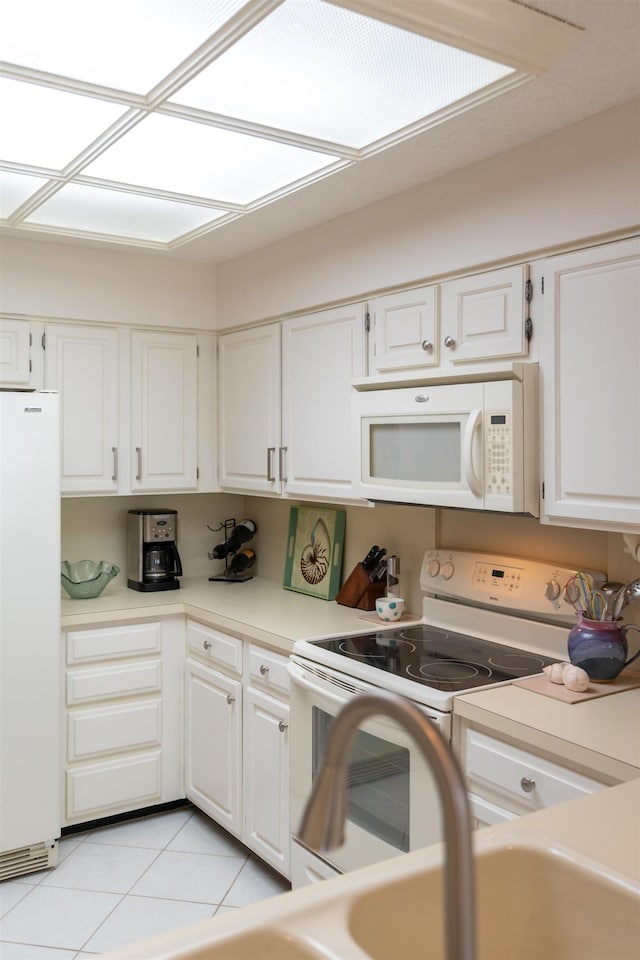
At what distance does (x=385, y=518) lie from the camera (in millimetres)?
3271

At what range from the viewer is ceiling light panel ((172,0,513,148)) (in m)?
1.68

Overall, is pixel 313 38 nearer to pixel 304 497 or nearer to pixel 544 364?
pixel 544 364

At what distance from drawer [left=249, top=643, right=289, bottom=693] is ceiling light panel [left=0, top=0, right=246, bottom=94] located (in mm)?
1803

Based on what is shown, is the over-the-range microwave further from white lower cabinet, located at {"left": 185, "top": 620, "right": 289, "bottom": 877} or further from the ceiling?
white lower cabinet, located at {"left": 185, "top": 620, "right": 289, "bottom": 877}

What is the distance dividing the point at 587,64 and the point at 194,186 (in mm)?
1294

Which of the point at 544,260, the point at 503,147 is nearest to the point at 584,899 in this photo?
the point at 544,260

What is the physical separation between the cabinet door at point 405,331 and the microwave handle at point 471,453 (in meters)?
0.34

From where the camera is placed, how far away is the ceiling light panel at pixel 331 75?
5.52 ft

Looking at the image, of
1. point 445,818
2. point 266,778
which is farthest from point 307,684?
point 445,818

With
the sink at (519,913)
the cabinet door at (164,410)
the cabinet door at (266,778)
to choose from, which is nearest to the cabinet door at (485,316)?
the cabinet door at (266,778)

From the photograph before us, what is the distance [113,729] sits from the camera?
3.34 m

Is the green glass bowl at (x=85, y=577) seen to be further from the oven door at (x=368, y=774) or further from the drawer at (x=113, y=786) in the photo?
the oven door at (x=368, y=774)

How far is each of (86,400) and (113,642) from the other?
0.99 metres

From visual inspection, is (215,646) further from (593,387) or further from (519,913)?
(519,913)
